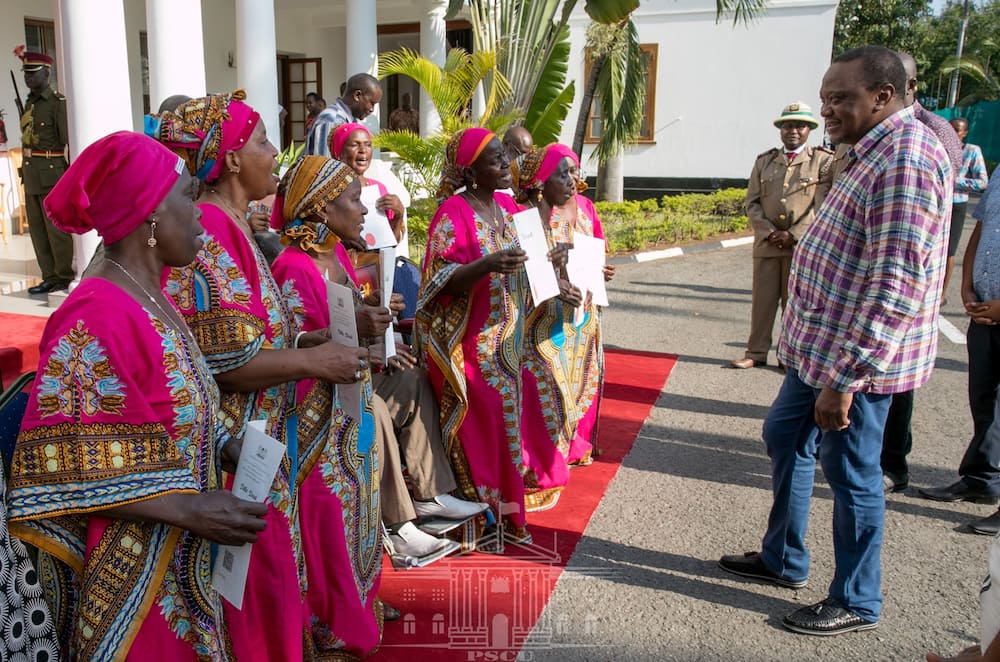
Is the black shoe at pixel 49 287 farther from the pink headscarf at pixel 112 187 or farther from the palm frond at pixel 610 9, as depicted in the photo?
the palm frond at pixel 610 9

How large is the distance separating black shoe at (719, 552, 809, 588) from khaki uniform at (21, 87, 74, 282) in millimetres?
6603

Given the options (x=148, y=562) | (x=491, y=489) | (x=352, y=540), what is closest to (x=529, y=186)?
(x=491, y=489)

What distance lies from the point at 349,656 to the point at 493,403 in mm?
1392

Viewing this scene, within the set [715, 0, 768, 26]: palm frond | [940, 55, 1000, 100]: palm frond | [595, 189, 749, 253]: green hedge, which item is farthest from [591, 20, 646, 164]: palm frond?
[940, 55, 1000, 100]: palm frond

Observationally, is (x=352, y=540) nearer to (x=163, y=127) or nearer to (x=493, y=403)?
(x=493, y=403)

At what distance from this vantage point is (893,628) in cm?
339

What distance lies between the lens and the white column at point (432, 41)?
12.0 metres

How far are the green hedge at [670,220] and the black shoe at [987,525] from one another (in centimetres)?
1017

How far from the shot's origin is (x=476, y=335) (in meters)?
3.92

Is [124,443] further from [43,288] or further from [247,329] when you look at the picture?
[43,288]

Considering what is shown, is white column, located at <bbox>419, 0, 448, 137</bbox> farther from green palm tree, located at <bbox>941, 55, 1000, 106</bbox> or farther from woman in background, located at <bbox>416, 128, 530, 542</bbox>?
green palm tree, located at <bbox>941, 55, 1000, 106</bbox>

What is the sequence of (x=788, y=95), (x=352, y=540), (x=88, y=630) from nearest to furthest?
(x=88, y=630) < (x=352, y=540) < (x=788, y=95)

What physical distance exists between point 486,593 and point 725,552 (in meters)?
1.27

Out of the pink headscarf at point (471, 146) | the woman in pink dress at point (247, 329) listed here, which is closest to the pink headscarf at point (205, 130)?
the woman in pink dress at point (247, 329)
